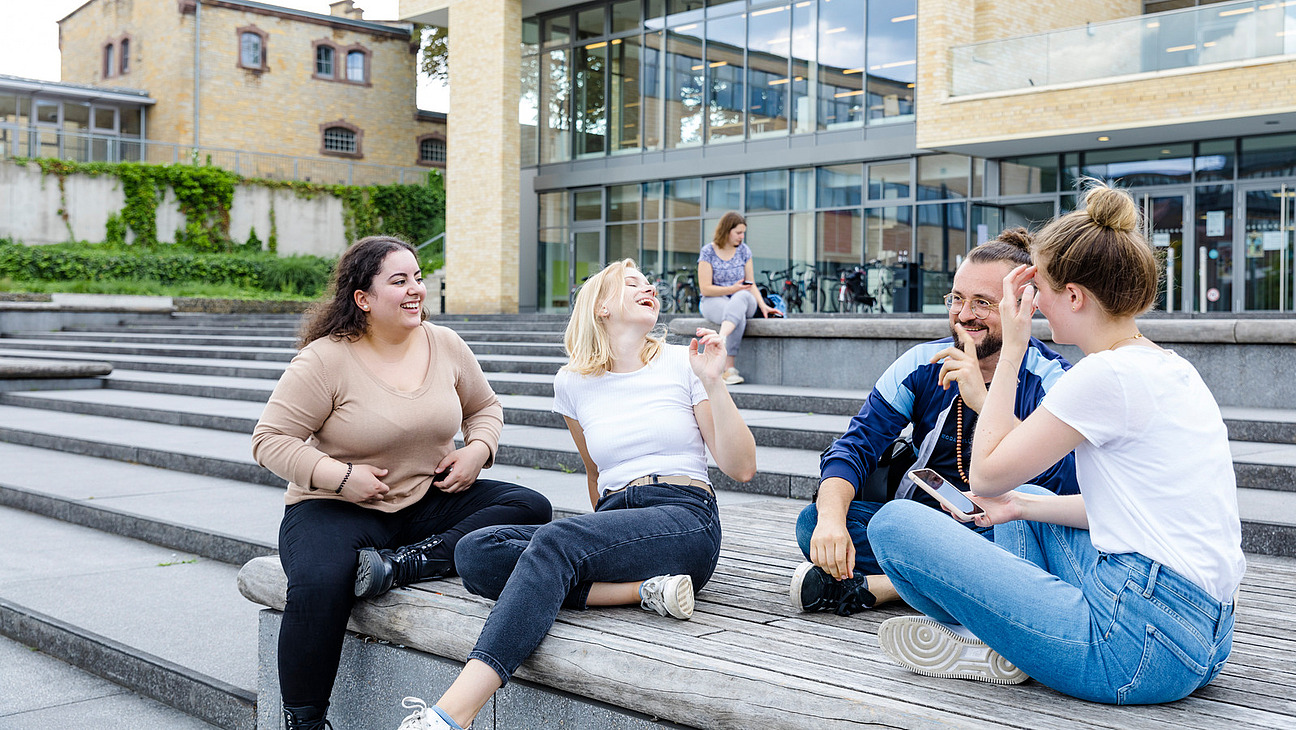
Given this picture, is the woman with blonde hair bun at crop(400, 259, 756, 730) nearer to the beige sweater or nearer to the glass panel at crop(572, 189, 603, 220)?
the beige sweater

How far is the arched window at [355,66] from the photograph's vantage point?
125ft

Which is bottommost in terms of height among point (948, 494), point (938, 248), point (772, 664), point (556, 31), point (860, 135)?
point (772, 664)

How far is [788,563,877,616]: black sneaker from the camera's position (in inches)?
118

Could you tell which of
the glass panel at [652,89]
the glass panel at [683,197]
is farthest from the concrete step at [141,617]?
the glass panel at [652,89]

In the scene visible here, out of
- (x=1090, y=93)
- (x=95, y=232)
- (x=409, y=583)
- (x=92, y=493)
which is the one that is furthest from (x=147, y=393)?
(x=95, y=232)

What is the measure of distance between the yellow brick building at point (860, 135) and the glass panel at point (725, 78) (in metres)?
0.05

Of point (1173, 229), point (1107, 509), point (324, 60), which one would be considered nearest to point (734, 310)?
point (1107, 509)

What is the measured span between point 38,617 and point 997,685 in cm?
368

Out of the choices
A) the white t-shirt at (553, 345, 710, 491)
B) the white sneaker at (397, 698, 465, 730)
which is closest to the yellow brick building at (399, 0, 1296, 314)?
the white t-shirt at (553, 345, 710, 491)

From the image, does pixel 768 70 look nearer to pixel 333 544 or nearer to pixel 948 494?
pixel 333 544

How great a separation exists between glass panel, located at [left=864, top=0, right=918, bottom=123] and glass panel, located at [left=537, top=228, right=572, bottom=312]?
865cm

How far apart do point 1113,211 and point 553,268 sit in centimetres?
2430

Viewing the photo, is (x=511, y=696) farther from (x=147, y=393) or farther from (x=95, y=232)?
(x=95, y=232)

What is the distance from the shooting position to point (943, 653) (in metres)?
2.38
